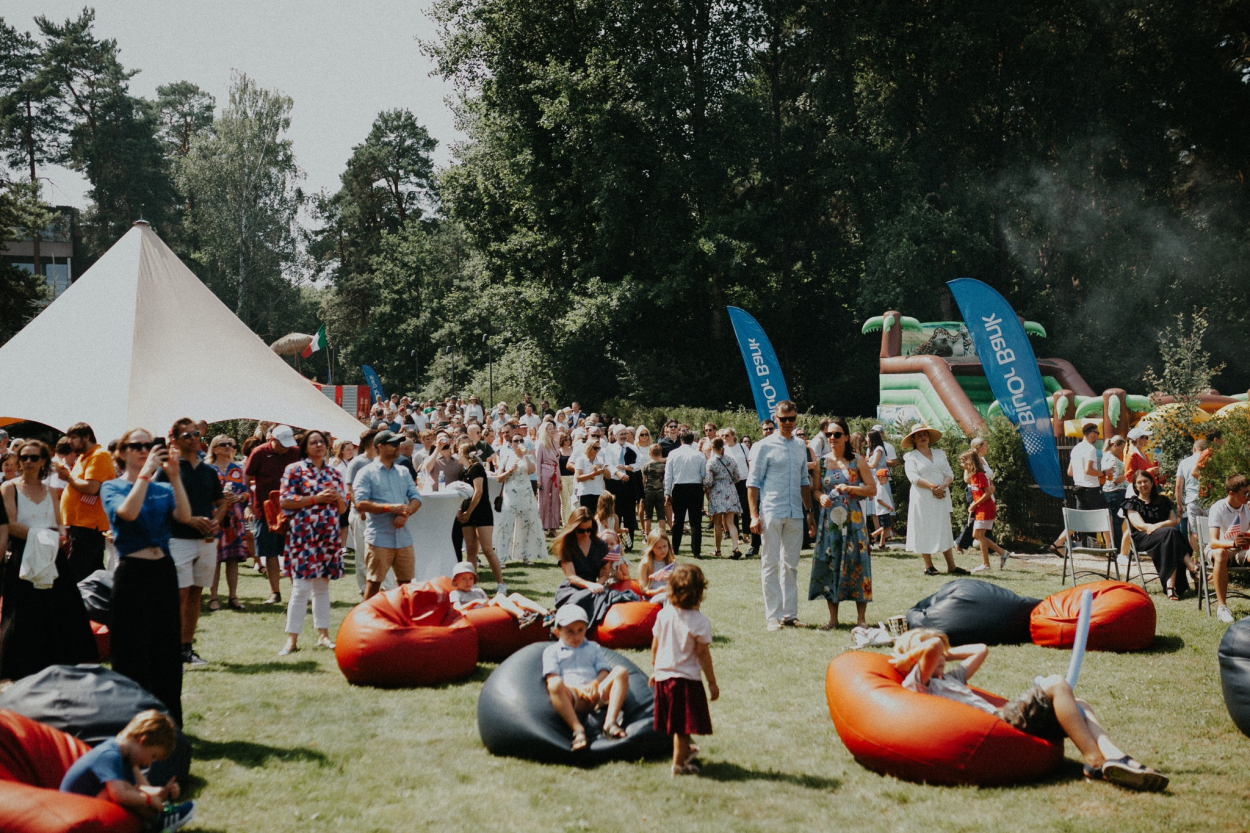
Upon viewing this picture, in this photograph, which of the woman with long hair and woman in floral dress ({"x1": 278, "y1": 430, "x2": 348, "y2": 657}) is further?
the woman with long hair

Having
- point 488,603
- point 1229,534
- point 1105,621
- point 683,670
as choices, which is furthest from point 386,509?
point 1229,534

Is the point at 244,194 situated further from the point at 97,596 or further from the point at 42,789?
the point at 42,789

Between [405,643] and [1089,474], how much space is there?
9136mm

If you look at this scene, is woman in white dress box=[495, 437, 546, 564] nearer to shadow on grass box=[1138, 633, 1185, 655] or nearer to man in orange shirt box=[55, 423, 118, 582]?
man in orange shirt box=[55, 423, 118, 582]

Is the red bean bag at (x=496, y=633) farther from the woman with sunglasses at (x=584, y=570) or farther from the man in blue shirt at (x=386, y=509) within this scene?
the man in blue shirt at (x=386, y=509)

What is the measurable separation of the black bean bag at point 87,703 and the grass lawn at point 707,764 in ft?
1.09

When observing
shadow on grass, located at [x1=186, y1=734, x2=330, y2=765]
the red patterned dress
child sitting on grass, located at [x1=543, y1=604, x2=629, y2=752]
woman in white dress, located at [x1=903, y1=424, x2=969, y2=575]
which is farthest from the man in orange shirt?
woman in white dress, located at [x1=903, y1=424, x2=969, y2=575]

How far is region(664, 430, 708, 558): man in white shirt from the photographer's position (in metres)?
13.4

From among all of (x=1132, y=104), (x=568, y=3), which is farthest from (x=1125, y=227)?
(x=568, y=3)

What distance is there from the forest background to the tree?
1573 cm

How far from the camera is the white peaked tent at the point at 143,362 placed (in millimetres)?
10312

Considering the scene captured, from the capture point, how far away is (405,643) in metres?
6.96

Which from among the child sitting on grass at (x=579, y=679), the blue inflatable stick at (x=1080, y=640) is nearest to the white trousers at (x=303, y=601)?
the child sitting on grass at (x=579, y=679)

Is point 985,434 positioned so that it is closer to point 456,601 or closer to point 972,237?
point 456,601
